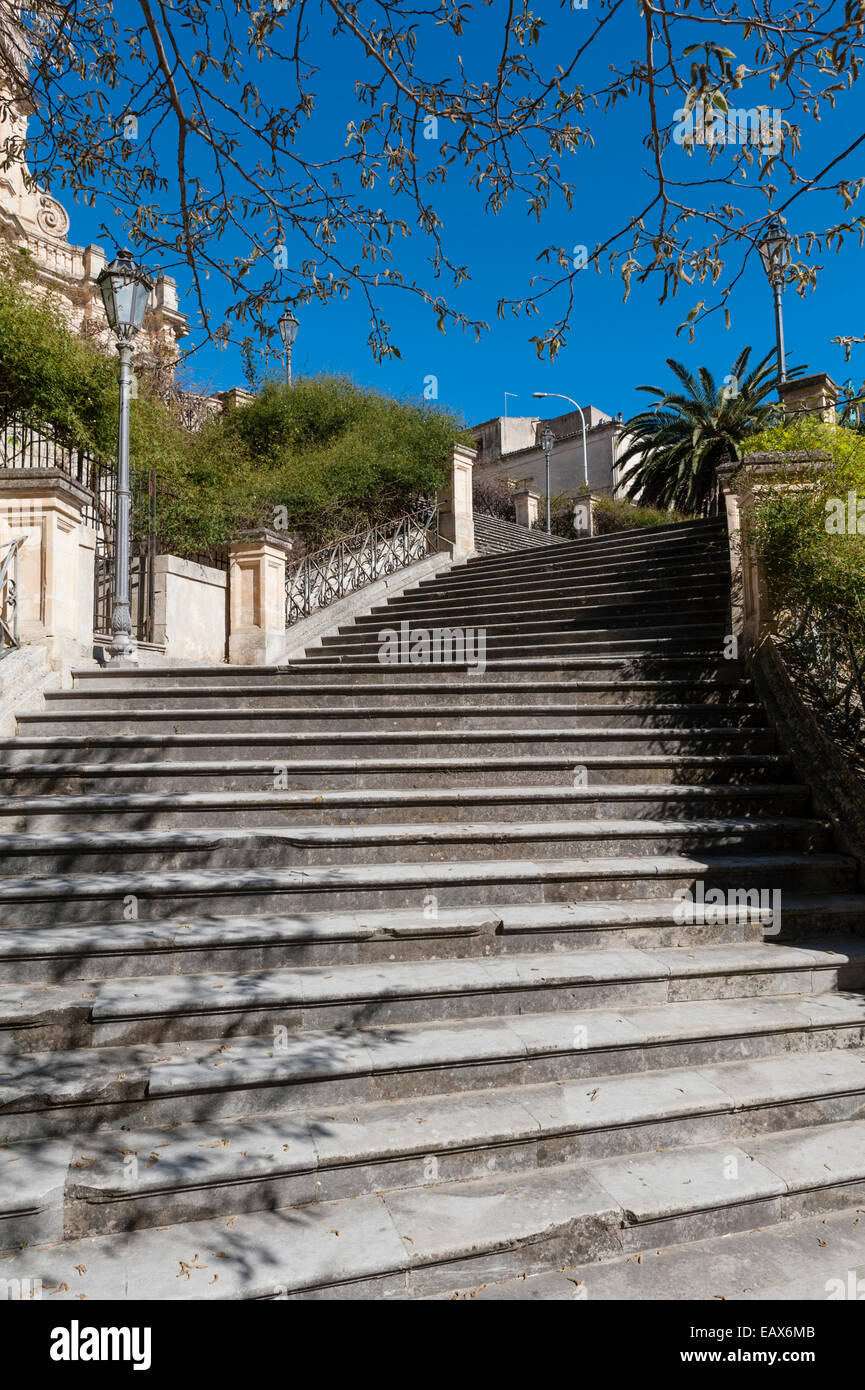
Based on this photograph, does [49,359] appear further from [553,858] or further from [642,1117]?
[642,1117]

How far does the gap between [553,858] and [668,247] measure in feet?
10.3

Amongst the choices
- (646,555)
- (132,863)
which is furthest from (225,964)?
(646,555)

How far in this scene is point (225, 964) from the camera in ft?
11.9

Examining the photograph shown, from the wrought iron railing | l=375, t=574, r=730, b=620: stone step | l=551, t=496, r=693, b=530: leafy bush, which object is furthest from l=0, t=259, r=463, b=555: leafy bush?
l=551, t=496, r=693, b=530: leafy bush


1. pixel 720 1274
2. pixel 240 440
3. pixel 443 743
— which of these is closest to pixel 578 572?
pixel 443 743

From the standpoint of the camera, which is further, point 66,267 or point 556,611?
point 66,267

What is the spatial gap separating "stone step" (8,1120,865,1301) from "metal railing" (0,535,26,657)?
4726 millimetres

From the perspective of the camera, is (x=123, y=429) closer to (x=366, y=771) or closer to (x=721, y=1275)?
(x=366, y=771)

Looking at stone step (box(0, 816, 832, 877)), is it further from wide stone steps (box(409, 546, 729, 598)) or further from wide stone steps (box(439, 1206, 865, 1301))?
wide stone steps (box(409, 546, 729, 598))

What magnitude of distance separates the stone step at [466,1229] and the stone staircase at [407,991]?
0.01 metres

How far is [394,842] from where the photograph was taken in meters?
4.61

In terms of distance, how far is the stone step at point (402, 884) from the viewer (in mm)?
3881

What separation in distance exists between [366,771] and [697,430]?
2200cm

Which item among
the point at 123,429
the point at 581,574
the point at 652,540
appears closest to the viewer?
the point at 123,429
